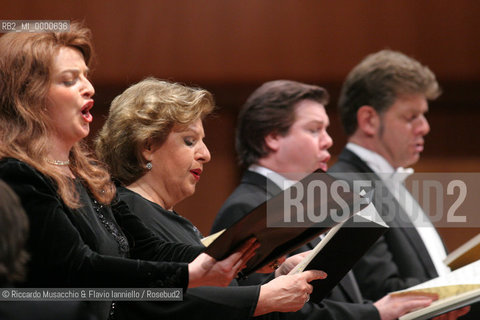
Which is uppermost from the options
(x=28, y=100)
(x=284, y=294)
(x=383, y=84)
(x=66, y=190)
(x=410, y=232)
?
(x=28, y=100)

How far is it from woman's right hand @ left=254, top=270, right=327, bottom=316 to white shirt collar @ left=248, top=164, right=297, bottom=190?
82 centimetres

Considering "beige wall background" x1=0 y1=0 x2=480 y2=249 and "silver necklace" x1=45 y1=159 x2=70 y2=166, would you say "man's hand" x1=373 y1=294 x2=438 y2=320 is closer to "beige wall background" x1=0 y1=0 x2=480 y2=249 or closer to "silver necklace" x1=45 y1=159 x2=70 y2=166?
"silver necklace" x1=45 y1=159 x2=70 y2=166

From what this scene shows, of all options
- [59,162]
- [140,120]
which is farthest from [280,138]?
[59,162]

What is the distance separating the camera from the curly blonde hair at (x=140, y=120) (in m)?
1.97

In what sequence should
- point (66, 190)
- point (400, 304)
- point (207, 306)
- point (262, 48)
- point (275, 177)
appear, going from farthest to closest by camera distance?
point (262, 48)
point (275, 177)
point (400, 304)
point (207, 306)
point (66, 190)

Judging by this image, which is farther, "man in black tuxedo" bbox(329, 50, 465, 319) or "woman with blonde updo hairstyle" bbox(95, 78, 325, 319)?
"man in black tuxedo" bbox(329, 50, 465, 319)

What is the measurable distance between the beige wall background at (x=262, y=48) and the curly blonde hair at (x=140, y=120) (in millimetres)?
2008

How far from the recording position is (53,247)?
1.48 m

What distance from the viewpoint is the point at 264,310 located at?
1795 millimetres

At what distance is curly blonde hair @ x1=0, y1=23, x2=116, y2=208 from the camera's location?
1.57 meters

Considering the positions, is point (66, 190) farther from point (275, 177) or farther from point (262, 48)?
point (262, 48)

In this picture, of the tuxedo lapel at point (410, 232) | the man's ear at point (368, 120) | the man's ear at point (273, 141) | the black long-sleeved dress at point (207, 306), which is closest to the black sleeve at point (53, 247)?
the black long-sleeved dress at point (207, 306)

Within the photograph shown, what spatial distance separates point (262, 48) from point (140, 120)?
2.29 metres

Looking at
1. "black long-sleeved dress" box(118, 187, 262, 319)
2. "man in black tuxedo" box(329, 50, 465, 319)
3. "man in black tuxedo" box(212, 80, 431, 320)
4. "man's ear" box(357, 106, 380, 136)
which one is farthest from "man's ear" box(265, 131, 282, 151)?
"black long-sleeved dress" box(118, 187, 262, 319)
